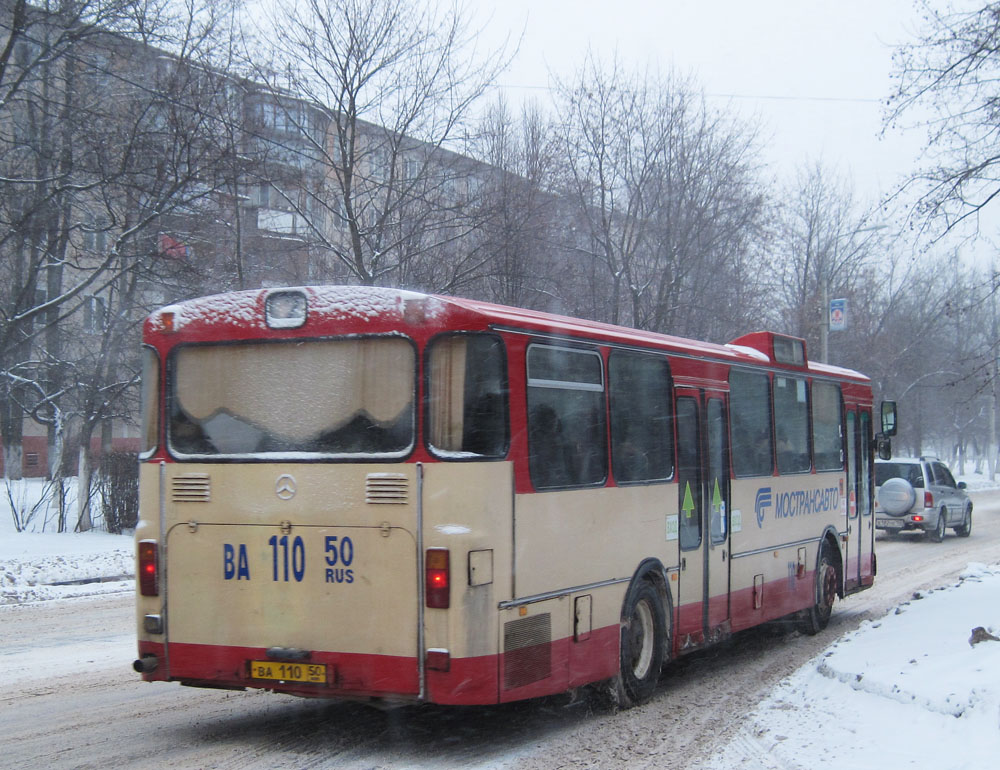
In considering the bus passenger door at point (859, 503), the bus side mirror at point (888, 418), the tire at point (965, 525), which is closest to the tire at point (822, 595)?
the bus passenger door at point (859, 503)

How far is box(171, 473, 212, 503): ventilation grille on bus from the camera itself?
698cm

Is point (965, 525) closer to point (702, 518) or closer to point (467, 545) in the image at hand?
point (702, 518)

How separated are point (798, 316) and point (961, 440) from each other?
29456 mm

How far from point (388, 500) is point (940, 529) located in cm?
2195

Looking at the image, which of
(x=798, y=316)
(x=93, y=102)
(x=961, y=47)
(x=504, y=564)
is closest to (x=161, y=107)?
(x=93, y=102)

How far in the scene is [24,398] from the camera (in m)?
30.5

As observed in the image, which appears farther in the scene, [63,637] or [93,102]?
[93,102]

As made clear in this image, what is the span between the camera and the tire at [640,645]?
26.2ft

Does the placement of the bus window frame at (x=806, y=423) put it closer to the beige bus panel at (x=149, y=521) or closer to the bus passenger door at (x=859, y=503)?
the bus passenger door at (x=859, y=503)

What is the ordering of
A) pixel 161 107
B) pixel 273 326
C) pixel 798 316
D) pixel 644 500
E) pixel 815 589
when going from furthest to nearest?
1. pixel 798 316
2. pixel 161 107
3. pixel 815 589
4. pixel 644 500
5. pixel 273 326

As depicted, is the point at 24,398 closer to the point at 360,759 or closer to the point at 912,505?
the point at 912,505

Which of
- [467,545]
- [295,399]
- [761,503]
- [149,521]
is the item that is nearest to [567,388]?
[467,545]

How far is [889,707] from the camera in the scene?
721 cm

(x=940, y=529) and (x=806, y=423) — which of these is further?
(x=940, y=529)
